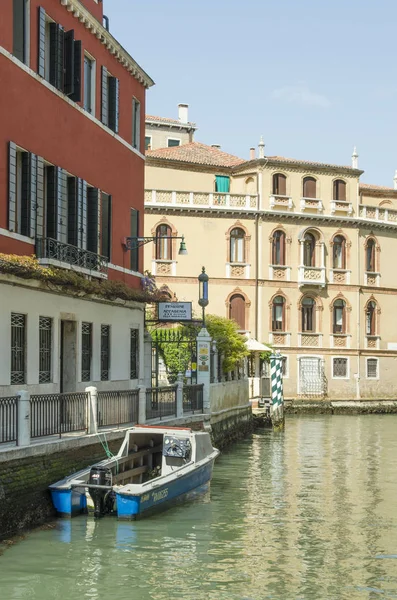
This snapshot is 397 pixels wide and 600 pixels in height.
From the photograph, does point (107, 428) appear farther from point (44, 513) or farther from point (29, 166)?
point (29, 166)

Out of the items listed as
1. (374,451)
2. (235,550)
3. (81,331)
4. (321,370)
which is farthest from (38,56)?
(321,370)

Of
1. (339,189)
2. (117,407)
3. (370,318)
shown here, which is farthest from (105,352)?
(370,318)

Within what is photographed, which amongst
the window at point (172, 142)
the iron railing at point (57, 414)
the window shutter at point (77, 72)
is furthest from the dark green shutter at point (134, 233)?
the window at point (172, 142)

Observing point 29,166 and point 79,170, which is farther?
point 79,170

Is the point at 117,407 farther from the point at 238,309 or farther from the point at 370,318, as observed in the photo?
the point at 370,318

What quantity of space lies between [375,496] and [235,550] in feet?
21.4

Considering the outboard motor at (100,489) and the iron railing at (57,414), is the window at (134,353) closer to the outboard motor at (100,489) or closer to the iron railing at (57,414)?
the iron railing at (57,414)

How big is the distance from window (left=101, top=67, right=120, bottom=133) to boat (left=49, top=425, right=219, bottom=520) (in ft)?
27.0

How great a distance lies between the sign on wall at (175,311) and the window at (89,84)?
5.57 metres

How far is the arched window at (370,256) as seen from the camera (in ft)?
167

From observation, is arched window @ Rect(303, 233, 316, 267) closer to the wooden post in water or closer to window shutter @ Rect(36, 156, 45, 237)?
the wooden post in water

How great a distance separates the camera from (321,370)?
48.8 metres

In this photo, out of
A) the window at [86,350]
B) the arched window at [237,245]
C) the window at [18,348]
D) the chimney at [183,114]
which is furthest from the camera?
the chimney at [183,114]

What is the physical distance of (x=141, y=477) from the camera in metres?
18.3
